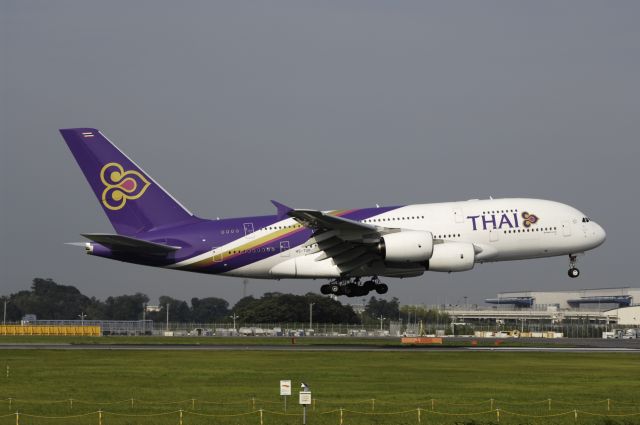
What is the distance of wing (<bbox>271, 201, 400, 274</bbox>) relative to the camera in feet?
206

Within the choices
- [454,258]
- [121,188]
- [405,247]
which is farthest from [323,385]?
[121,188]

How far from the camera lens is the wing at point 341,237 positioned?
6269cm

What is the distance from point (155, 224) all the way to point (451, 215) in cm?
1954

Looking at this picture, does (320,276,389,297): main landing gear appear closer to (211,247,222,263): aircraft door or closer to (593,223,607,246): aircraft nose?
(211,247,222,263): aircraft door

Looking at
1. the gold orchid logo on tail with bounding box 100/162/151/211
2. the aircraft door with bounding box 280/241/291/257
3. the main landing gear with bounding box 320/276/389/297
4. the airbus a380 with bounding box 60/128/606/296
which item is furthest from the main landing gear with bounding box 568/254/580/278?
the gold orchid logo on tail with bounding box 100/162/151/211

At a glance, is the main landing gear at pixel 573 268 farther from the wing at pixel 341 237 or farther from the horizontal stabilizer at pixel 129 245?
the horizontal stabilizer at pixel 129 245

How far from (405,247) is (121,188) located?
19927 mm

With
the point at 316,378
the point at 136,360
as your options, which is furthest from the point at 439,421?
the point at 136,360

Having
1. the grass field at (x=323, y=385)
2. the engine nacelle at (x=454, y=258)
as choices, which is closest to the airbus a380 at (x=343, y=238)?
the engine nacelle at (x=454, y=258)

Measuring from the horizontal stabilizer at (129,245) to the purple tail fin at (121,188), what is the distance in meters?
2.73

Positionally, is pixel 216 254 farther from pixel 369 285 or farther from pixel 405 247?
pixel 405 247

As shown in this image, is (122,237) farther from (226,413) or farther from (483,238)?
(226,413)

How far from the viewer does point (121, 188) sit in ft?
229

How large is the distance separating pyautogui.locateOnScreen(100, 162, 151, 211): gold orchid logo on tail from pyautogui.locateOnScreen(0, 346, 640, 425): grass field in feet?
36.7
